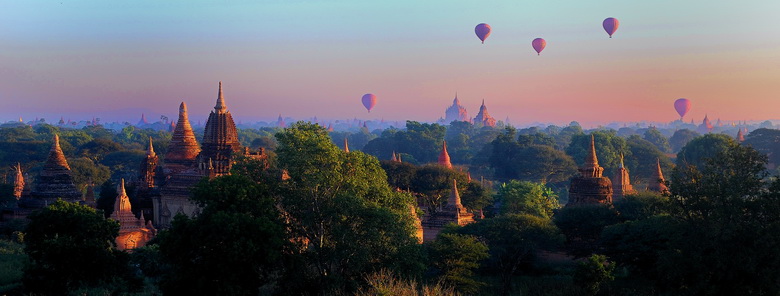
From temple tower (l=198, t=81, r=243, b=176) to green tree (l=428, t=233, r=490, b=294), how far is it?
21559 millimetres

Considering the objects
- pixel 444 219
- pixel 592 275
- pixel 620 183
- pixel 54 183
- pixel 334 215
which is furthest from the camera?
pixel 620 183

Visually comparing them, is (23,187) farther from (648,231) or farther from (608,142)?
(608,142)

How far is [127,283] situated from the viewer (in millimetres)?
29781

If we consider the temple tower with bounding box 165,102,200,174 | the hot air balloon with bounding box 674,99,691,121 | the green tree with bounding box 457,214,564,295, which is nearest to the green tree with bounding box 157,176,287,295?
the green tree with bounding box 457,214,564,295

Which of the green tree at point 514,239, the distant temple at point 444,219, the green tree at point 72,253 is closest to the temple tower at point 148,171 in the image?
the distant temple at point 444,219

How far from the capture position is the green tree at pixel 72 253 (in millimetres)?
28359

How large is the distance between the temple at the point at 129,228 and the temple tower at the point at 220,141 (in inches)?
207

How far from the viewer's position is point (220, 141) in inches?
2082

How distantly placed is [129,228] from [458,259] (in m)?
23.5

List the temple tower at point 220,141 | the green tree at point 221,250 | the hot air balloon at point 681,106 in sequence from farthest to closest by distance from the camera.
Result: 1. the hot air balloon at point 681,106
2. the temple tower at point 220,141
3. the green tree at point 221,250

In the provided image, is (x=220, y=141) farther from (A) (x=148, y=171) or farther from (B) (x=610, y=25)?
(B) (x=610, y=25)

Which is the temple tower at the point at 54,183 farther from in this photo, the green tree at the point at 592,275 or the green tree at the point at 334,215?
the green tree at the point at 592,275

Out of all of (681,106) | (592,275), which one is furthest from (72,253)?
(681,106)

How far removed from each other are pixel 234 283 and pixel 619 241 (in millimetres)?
20272
